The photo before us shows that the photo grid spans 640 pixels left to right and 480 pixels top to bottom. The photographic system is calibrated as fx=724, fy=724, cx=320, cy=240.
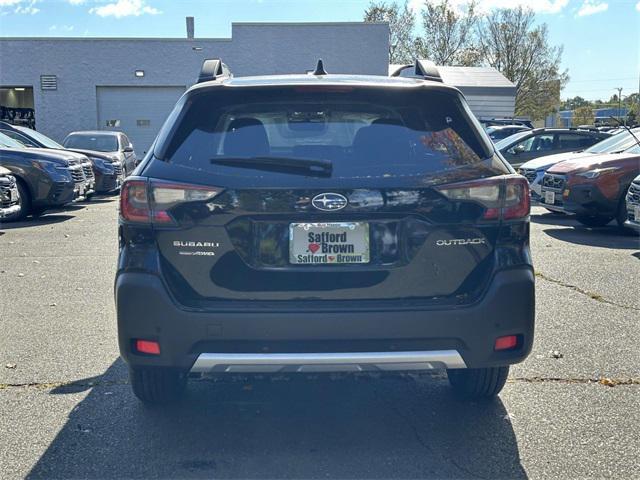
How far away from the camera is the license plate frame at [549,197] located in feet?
38.3

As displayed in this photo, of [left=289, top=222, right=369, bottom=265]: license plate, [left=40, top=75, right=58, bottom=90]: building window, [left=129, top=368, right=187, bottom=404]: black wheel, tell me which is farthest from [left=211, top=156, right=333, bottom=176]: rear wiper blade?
[left=40, top=75, right=58, bottom=90]: building window

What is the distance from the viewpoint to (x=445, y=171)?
3.33 m

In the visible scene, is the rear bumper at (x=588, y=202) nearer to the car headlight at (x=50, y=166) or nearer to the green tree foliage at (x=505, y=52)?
the car headlight at (x=50, y=166)

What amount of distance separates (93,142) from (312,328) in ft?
53.9

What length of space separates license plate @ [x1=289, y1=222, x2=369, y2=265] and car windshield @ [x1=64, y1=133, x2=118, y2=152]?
52.0ft

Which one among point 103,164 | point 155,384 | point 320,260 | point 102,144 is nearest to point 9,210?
point 103,164

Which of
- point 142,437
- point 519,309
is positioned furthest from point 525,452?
point 142,437

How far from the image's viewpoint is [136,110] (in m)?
29.9

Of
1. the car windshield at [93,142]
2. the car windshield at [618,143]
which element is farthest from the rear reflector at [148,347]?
the car windshield at [93,142]

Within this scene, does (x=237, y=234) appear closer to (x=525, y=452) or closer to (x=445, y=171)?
(x=445, y=171)

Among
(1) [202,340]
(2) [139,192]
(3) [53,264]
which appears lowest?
(3) [53,264]

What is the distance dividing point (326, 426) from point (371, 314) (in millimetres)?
934

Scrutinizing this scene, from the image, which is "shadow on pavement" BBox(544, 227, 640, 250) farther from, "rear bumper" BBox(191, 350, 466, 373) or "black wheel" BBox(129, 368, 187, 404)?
"black wheel" BBox(129, 368, 187, 404)

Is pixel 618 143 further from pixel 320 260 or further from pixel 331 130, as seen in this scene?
pixel 320 260
